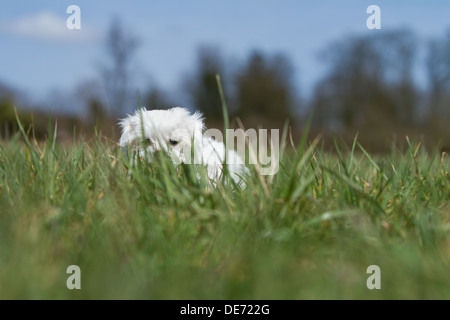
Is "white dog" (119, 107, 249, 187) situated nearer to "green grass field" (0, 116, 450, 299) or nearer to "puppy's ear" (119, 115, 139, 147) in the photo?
"puppy's ear" (119, 115, 139, 147)

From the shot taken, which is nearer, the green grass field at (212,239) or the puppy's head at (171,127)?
the green grass field at (212,239)

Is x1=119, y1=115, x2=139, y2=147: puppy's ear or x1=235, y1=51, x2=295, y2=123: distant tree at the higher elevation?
x1=235, y1=51, x2=295, y2=123: distant tree

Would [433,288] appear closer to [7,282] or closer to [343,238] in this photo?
[343,238]

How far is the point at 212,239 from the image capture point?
2.09 meters

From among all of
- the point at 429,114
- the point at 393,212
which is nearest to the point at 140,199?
the point at 393,212

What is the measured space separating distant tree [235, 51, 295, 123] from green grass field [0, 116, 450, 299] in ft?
74.4

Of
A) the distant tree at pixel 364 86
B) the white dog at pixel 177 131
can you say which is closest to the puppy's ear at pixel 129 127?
the white dog at pixel 177 131

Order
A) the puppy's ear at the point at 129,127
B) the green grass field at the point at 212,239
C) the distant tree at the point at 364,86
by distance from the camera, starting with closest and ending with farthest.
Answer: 1. the green grass field at the point at 212,239
2. the puppy's ear at the point at 129,127
3. the distant tree at the point at 364,86

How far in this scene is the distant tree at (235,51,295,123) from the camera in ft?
84.6

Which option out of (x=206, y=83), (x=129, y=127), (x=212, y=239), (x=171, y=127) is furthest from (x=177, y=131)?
(x=206, y=83)

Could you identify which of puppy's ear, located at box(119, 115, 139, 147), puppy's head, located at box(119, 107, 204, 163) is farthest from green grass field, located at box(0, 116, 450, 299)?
puppy's ear, located at box(119, 115, 139, 147)

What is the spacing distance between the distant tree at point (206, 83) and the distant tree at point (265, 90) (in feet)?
4.44

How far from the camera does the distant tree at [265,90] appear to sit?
25.8m

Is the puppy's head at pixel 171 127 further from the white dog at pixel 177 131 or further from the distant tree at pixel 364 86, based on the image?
the distant tree at pixel 364 86
